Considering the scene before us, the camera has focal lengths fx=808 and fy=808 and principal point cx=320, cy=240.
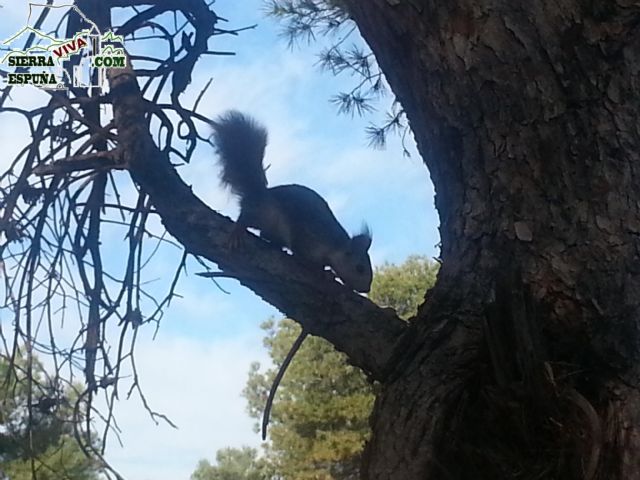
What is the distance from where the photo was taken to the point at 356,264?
188 cm

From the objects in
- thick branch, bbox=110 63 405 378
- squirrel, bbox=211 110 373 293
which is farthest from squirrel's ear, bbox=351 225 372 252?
thick branch, bbox=110 63 405 378

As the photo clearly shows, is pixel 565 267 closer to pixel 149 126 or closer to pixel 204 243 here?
pixel 204 243

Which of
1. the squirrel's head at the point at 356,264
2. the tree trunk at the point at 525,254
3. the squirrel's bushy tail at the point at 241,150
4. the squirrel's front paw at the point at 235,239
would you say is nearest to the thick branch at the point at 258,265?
the squirrel's front paw at the point at 235,239

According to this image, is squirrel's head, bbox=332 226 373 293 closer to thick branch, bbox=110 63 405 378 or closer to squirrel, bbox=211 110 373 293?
squirrel, bbox=211 110 373 293

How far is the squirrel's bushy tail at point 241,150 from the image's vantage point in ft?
4.89

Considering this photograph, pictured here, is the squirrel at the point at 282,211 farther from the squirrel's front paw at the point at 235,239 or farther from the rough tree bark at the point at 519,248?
the rough tree bark at the point at 519,248

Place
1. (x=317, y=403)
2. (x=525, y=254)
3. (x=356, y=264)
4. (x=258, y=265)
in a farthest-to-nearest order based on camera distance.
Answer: (x=317, y=403), (x=356, y=264), (x=258, y=265), (x=525, y=254)

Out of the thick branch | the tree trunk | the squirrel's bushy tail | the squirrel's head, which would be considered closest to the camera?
the tree trunk

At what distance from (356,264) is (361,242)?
69mm

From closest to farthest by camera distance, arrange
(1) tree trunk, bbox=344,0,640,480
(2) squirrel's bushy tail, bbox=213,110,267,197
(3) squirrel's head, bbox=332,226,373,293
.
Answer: (1) tree trunk, bbox=344,0,640,480, (2) squirrel's bushy tail, bbox=213,110,267,197, (3) squirrel's head, bbox=332,226,373,293

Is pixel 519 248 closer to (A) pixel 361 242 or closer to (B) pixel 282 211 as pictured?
(B) pixel 282 211

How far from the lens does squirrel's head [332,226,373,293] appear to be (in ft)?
6.11

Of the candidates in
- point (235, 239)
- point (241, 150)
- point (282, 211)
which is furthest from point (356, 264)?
point (235, 239)

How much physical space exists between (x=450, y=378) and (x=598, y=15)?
1.37 ft
